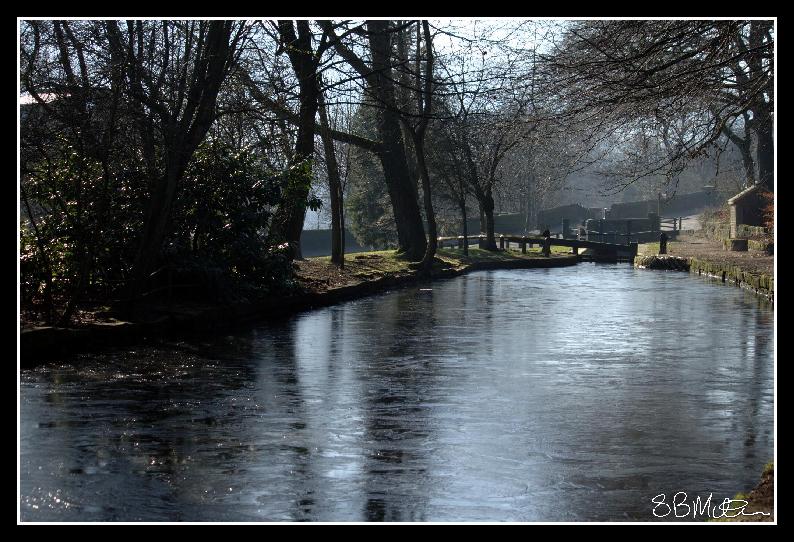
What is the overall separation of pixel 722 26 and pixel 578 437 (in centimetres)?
525

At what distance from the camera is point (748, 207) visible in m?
40.4

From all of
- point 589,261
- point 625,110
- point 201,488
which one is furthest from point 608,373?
point 589,261

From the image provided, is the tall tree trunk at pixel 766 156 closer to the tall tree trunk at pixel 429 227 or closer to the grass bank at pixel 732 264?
the grass bank at pixel 732 264

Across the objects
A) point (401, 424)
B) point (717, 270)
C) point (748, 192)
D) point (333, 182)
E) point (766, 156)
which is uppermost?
point (766, 156)

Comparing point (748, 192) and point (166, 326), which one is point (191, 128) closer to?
point (166, 326)

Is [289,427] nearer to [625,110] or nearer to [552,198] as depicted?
[625,110]

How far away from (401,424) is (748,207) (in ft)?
108

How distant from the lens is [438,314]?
21391mm

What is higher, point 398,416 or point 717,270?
point 717,270
